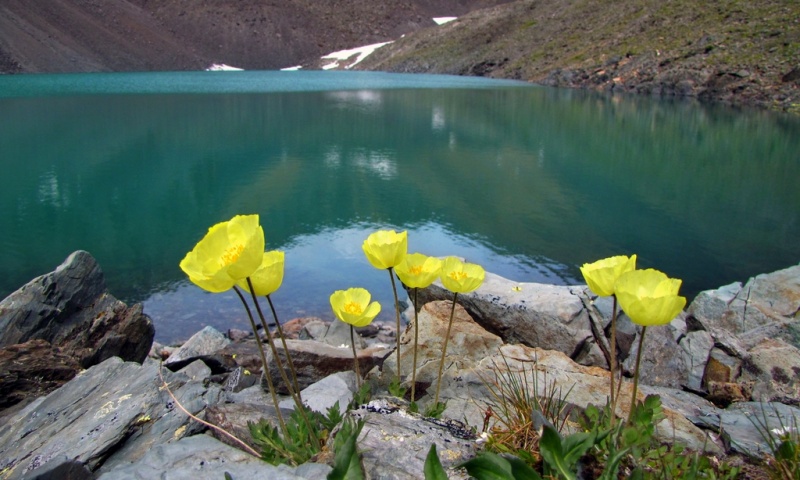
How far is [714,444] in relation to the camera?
2865 millimetres

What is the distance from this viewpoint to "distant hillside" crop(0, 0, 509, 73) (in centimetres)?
9212

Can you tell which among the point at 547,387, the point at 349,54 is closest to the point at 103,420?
the point at 547,387

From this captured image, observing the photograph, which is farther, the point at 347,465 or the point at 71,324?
the point at 71,324

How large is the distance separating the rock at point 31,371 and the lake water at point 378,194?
121 inches

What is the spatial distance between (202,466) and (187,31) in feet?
534

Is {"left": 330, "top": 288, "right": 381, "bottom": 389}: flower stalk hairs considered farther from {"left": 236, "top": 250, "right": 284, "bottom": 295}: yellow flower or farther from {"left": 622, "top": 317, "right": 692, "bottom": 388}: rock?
{"left": 622, "top": 317, "right": 692, "bottom": 388}: rock

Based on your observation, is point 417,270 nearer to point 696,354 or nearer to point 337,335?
point 696,354

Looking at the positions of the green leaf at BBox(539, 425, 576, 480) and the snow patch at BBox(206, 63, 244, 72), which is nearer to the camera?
the green leaf at BBox(539, 425, 576, 480)

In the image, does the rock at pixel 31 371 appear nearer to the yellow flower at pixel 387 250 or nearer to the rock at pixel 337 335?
the rock at pixel 337 335

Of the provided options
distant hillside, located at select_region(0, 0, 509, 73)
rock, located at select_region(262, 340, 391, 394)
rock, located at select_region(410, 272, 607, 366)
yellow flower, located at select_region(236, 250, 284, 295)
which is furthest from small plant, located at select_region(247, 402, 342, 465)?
distant hillside, located at select_region(0, 0, 509, 73)

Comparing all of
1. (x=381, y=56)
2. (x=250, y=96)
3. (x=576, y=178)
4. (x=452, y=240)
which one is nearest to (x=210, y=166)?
(x=452, y=240)

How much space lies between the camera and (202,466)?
2152 millimetres

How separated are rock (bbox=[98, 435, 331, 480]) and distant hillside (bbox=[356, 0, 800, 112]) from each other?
4619cm

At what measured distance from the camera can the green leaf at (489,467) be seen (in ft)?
5.56
